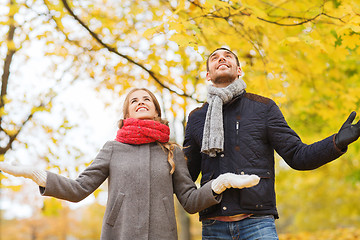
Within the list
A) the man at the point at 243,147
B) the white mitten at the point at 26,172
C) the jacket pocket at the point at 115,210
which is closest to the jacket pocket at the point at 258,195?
the man at the point at 243,147

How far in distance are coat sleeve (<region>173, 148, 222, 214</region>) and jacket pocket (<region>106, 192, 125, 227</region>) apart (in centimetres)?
42

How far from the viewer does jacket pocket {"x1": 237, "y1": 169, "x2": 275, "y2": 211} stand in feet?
7.79

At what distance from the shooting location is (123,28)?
19.1ft

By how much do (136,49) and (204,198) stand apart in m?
3.50

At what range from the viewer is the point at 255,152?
2508 mm

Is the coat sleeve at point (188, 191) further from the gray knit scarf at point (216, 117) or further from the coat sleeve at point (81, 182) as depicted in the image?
the coat sleeve at point (81, 182)

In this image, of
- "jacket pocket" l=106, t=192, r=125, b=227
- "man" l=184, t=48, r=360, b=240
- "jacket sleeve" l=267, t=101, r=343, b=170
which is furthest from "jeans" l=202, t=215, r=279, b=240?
"jacket pocket" l=106, t=192, r=125, b=227

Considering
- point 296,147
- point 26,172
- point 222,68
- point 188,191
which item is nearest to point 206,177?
point 188,191

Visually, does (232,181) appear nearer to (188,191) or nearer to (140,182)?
(188,191)

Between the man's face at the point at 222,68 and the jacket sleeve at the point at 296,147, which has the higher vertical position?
the man's face at the point at 222,68

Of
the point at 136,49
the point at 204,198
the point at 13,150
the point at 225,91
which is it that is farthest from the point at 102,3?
the point at 204,198

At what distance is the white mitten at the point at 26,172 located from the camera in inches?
87.4

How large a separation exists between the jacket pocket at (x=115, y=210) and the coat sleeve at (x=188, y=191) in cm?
42

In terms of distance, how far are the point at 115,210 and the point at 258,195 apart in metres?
0.94
